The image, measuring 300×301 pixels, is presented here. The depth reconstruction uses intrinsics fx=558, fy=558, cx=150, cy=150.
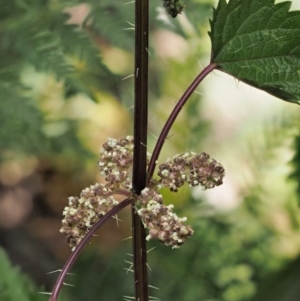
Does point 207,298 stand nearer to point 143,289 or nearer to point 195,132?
point 195,132

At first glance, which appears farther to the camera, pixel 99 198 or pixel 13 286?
pixel 13 286

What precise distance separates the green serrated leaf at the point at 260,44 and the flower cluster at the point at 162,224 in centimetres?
20

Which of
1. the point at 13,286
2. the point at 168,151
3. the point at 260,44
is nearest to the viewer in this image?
the point at 260,44

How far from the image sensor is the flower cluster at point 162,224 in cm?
56

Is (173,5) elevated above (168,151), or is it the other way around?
(168,151)

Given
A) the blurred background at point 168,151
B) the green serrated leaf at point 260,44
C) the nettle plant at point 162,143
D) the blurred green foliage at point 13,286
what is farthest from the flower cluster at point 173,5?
the blurred background at point 168,151

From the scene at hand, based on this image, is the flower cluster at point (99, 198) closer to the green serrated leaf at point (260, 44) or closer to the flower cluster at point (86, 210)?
the flower cluster at point (86, 210)

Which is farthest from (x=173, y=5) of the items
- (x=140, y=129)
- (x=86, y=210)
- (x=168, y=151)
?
(x=168, y=151)

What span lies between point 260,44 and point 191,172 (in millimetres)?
184

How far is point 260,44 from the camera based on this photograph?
67 cm

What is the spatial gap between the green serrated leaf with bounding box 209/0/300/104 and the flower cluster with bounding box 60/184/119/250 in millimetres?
215

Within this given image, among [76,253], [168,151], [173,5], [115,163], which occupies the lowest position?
[76,253]

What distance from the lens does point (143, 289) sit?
0.64 meters

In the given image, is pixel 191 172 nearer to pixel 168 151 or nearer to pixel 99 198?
pixel 99 198
